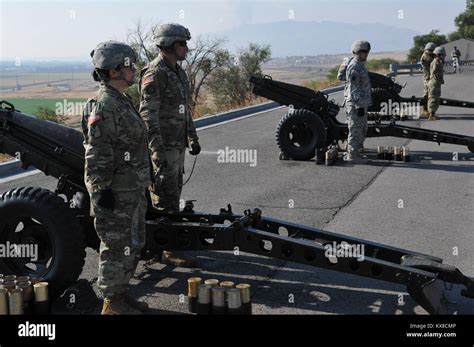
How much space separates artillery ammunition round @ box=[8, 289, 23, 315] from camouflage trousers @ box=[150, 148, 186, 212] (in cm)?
186

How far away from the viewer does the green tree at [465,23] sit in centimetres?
7196

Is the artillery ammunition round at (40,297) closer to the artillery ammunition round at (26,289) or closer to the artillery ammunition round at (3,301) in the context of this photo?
the artillery ammunition round at (26,289)

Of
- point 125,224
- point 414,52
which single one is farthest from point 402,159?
point 414,52

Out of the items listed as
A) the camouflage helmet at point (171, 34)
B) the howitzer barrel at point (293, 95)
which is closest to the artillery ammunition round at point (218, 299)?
the camouflage helmet at point (171, 34)

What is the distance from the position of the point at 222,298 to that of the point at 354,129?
6.87 meters

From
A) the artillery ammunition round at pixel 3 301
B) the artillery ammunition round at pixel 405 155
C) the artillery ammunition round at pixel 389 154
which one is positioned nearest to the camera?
the artillery ammunition round at pixel 3 301

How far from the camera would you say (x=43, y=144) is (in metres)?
5.41

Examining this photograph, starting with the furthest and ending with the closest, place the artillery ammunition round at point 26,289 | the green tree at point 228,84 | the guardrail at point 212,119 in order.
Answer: the green tree at point 228,84 → the guardrail at point 212,119 → the artillery ammunition round at point 26,289

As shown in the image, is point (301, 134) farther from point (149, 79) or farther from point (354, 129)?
point (149, 79)

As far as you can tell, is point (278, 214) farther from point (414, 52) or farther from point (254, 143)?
point (414, 52)

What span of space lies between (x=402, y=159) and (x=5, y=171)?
6692 millimetres

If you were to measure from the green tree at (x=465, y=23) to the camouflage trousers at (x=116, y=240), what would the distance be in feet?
240

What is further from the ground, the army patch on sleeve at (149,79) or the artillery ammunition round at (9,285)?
the army patch on sleeve at (149,79)

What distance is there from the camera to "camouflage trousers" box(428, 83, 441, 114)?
16.3m
